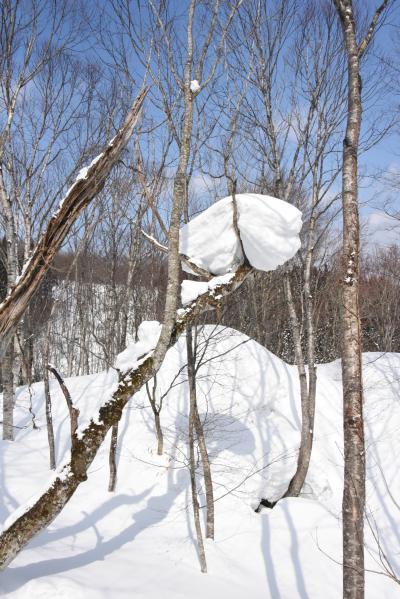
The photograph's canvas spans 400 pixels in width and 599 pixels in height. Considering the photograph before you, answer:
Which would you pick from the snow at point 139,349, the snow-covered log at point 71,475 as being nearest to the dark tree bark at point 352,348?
the snow-covered log at point 71,475

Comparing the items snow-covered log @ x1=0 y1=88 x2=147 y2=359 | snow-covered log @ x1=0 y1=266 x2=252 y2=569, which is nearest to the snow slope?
snow-covered log @ x1=0 y1=266 x2=252 y2=569

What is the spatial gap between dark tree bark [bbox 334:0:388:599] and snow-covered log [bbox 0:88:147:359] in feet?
7.01

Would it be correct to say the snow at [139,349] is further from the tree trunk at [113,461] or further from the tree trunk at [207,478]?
the tree trunk at [113,461]

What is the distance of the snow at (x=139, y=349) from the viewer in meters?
3.28

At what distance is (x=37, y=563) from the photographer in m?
4.03

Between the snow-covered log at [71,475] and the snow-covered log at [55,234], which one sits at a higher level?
the snow-covered log at [55,234]

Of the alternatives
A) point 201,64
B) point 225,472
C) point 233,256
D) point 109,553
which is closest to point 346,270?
point 233,256

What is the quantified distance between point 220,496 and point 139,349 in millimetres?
5234

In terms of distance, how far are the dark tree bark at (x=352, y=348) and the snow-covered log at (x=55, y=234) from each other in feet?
7.01

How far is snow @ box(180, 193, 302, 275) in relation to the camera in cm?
367

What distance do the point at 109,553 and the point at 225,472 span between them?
3276 mm

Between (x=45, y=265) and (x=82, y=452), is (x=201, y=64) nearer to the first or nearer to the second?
(x=45, y=265)

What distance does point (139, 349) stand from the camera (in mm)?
3406

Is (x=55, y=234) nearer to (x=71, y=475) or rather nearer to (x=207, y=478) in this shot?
(x=71, y=475)
